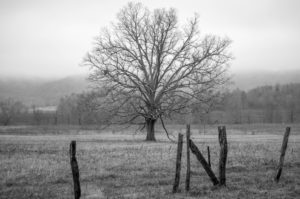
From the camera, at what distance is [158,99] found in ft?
108

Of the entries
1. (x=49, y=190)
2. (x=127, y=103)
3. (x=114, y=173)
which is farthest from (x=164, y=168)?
(x=127, y=103)

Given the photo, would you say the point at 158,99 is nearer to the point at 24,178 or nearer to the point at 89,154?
the point at 89,154

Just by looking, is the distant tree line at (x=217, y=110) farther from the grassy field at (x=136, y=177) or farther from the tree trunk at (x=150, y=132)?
the grassy field at (x=136, y=177)

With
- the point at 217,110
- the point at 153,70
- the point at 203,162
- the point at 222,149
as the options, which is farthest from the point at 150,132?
the point at 217,110

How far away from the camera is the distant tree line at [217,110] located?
3266cm

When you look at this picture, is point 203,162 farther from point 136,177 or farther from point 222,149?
point 136,177

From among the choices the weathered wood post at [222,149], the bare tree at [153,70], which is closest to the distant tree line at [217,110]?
the bare tree at [153,70]

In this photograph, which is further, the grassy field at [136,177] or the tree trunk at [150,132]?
the tree trunk at [150,132]

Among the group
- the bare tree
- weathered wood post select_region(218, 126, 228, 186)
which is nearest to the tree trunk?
the bare tree

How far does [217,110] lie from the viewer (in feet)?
294

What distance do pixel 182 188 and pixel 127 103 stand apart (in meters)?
21.6

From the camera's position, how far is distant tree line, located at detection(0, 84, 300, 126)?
107ft

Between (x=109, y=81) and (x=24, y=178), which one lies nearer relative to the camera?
(x=24, y=178)

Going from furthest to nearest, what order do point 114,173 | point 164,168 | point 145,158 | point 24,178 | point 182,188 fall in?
point 145,158 < point 164,168 < point 114,173 < point 24,178 < point 182,188
